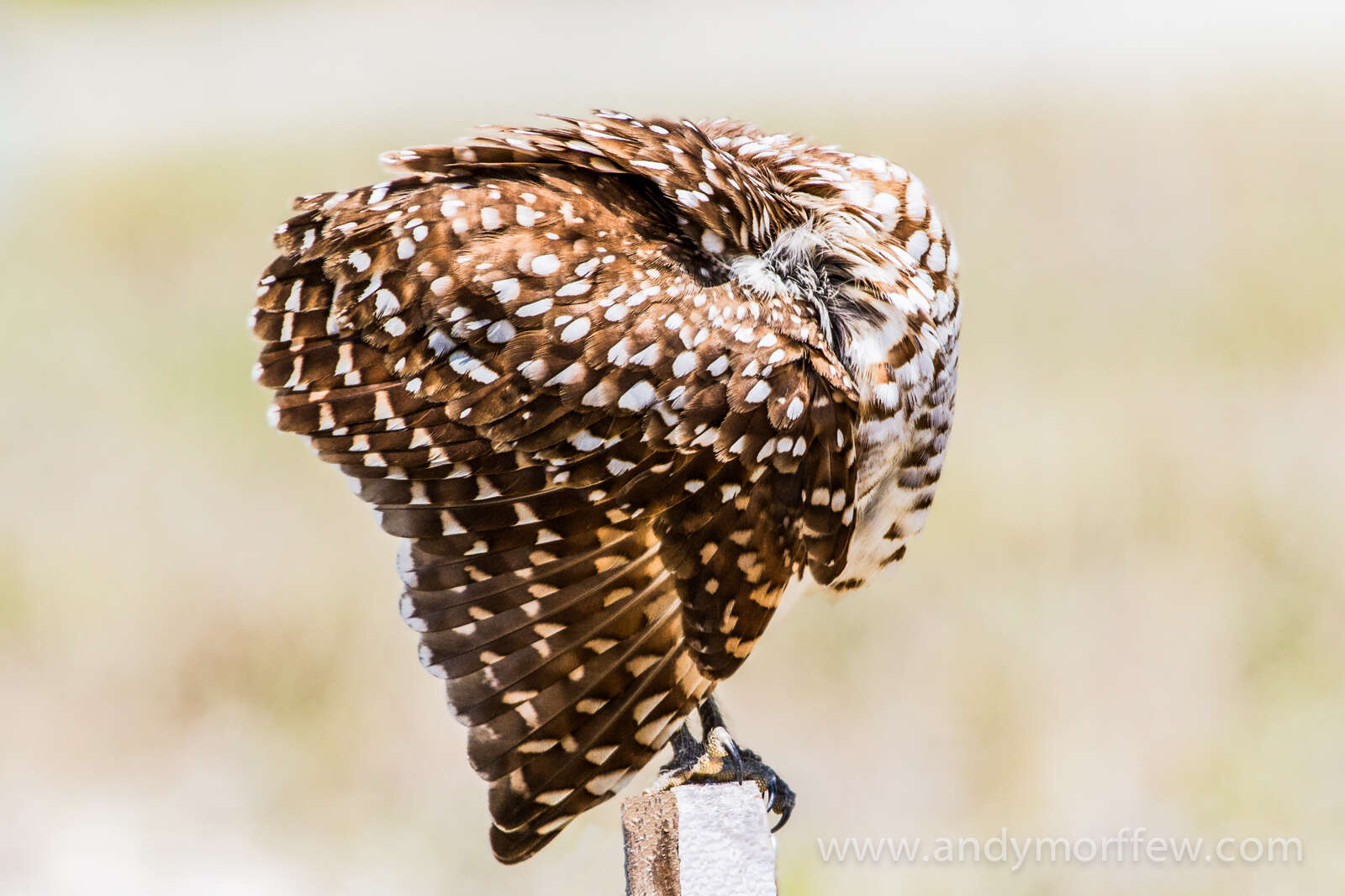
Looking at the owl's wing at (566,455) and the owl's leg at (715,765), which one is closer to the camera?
the owl's wing at (566,455)

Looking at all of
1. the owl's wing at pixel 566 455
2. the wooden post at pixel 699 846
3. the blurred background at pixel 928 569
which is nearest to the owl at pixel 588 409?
the owl's wing at pixel 566 455

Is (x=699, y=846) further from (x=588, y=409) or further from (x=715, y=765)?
(x=588, y=409)

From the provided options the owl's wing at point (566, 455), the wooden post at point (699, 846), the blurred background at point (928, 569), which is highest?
the owl's wing at point (566, 455)

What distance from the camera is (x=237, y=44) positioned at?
19859mm

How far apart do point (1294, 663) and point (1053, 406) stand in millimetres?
2213

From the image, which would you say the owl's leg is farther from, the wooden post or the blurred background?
the blurred background

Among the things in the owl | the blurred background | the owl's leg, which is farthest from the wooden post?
the blurred background

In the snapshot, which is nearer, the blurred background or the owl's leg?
the owl's leg

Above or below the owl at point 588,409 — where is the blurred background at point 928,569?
below

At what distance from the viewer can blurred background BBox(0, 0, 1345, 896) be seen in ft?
21.8

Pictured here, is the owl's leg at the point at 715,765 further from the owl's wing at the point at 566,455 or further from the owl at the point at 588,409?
the owl's wing at the point at 566,455

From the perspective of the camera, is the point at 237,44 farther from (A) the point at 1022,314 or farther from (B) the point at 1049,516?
(B) the point at 1049,516

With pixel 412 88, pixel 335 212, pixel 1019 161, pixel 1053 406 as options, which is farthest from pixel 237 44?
pixel 335 212

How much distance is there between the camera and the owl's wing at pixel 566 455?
313 centimetres
